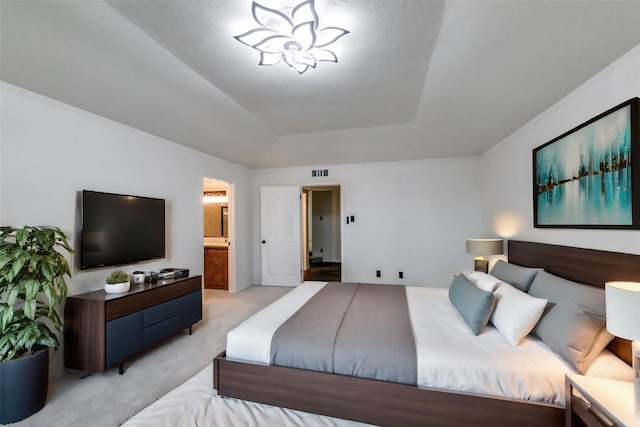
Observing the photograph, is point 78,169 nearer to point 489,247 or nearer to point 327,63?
point 327,63

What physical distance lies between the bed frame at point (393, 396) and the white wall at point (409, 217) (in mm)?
2706

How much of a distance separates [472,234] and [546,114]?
2.46 meters

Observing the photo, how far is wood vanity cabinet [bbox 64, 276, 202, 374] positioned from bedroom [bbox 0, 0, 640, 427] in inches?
10.5

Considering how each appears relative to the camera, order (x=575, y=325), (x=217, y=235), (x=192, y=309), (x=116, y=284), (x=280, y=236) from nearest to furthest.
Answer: (x=575, y=325) → (x=116, y=284) → (x=192, y=309) → (x=280, y=236) → (x=217, y=235)

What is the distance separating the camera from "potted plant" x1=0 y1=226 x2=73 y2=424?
1741 mm

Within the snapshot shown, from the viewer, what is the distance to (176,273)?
10.2 ft

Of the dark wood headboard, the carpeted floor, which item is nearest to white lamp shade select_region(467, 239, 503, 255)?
the dark wood headboard

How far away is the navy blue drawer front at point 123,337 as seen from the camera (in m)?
2.24

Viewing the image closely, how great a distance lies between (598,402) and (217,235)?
18.1 ft

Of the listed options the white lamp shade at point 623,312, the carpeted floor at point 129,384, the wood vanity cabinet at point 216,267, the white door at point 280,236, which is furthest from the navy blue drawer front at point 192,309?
the white lamp shade at point 623,312

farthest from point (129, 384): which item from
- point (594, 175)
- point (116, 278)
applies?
point (594, 175)

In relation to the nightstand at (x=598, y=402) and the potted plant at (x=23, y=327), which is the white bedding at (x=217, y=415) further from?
the nightstand at (x=598, y=402)

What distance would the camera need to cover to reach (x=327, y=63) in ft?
7.81

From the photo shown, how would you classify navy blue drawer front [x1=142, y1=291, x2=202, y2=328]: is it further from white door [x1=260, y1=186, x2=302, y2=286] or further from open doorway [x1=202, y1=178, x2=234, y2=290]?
white door [x1=260, y1=186, x2=302, y2=286]
